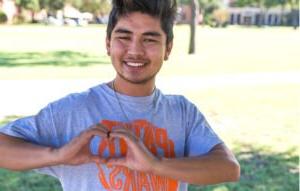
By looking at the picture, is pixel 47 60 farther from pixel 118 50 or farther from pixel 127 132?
pixel 127 132

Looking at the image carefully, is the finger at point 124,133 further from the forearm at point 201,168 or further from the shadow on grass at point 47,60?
the shadow on grass at point 47,60

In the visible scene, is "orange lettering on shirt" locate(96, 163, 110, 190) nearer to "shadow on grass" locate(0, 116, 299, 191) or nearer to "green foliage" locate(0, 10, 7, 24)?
"shadow on grass" locate(0, 116, 299, 191)

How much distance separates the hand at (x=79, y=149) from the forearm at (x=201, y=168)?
18 cm

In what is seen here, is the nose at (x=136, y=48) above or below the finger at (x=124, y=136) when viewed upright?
above

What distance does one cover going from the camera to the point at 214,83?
37.4 feet

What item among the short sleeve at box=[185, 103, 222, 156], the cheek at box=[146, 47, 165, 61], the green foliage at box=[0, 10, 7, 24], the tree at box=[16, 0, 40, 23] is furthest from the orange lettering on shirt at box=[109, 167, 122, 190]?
the green foliage at box=[0, 10, 7, 24]

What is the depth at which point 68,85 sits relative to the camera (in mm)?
9914

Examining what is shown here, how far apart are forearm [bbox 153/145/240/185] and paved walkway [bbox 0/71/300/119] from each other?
5938mm

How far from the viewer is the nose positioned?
162 cm

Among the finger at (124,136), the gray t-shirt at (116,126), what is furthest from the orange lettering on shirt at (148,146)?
the finger at (124,136)

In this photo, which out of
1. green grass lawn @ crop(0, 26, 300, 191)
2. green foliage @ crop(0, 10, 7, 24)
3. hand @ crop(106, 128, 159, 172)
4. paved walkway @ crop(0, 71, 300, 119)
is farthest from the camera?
green foliage @ crop(0, 10, 7, 24)

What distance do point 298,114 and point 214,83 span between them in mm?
3001

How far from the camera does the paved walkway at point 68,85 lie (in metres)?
8.12

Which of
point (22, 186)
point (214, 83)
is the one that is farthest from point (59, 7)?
point (22, 186)
